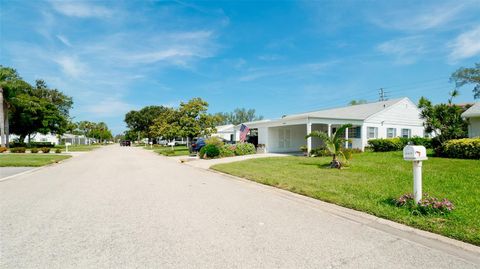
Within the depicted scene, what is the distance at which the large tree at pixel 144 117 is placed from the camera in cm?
6800

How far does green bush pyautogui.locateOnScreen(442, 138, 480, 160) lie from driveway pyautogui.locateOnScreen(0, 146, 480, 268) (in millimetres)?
11154

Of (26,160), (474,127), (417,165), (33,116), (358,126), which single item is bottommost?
(26,160)

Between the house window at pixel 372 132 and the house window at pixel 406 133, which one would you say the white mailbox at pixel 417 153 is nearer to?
the house window at pixel 372 132

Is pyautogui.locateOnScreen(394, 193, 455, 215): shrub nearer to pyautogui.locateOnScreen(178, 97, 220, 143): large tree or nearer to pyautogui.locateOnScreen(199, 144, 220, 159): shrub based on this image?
pyautogui.locateOnScreen(199, 144, 220, 159): shrub

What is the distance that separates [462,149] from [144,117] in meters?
65.5

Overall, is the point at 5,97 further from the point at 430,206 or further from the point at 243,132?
the point at 430,206

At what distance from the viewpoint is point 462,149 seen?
13.0m

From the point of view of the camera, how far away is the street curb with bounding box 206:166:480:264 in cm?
360

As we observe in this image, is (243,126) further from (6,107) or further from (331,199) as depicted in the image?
(6,107)

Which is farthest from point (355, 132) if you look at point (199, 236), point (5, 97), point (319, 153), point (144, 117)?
point (144, 117)

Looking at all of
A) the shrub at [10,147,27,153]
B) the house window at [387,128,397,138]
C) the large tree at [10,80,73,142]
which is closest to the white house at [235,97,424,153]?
the house window at [387,128,397,138]

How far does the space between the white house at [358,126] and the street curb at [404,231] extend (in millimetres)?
13384

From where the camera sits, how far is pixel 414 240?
401 cm

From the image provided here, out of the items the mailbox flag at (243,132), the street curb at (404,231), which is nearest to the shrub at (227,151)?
the mailbox flag at (243,132)
